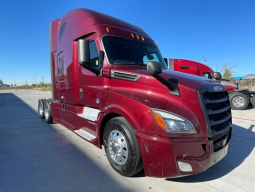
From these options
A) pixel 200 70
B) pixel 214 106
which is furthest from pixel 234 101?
pixel 214 106

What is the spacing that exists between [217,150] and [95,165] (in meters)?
2.07

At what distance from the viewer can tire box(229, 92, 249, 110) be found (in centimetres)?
954

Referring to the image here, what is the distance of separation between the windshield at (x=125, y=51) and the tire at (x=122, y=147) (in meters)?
1.18

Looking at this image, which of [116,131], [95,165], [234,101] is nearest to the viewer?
[116,131]

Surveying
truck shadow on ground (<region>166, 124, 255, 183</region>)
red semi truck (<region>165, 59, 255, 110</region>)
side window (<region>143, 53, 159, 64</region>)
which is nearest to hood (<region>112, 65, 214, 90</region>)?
side window (<region>143, 53, 159, 64</region>)

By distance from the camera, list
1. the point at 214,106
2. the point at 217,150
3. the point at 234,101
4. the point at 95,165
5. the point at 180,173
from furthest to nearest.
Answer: the point at 234,101, the point at 95,165, the point at 214,106, the point at 217,150, the point at 180,173

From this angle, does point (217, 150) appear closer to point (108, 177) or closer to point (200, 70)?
point (108, 177)

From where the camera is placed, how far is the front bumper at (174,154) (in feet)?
7.43

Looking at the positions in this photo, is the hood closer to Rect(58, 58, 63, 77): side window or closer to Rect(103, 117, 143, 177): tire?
Rect(103, 117, 143, 177): tire

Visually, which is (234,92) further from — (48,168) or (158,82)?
(48,168)

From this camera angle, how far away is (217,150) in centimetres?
250

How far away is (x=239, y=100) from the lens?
9711mm

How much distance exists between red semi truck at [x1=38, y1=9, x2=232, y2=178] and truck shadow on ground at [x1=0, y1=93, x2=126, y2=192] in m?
0.41

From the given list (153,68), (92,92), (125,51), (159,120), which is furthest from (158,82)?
(92,92)
